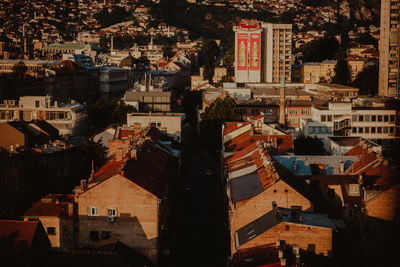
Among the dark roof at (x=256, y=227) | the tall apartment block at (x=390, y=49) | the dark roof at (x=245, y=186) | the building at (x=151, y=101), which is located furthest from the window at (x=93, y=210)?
the tall apartment block at (x=390, y=49)

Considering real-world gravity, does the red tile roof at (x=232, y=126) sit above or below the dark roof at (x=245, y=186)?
above

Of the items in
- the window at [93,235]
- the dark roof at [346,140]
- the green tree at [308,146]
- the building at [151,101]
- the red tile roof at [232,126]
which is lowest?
the window at [93,235]

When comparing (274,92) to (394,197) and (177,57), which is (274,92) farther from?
(177,57)

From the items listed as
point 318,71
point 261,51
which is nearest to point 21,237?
point 261,51

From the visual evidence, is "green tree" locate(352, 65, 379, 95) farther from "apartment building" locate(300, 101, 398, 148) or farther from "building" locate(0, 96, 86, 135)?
"building" locate(0, 96, 86, 135)

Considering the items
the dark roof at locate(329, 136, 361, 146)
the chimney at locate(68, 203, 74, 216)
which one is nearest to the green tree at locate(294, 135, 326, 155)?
the dark roof at locate(329, 136, 361, 146)

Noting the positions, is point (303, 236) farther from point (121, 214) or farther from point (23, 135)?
point (23, 135)

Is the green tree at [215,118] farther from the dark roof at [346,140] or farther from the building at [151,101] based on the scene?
the dark roof at [346,140]
